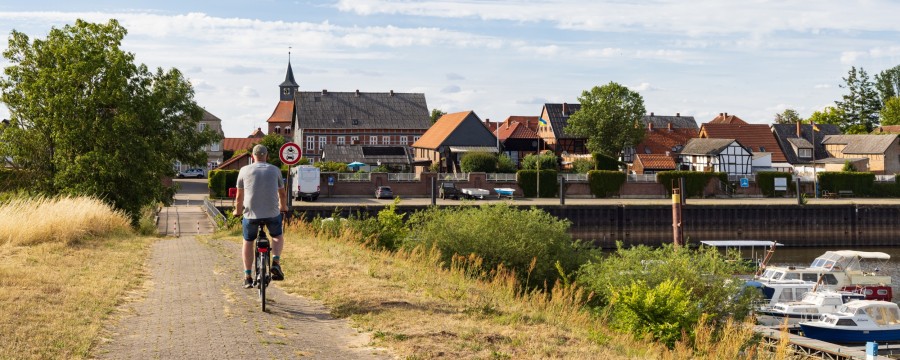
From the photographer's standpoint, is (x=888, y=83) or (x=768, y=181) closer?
(x=768, y=181)

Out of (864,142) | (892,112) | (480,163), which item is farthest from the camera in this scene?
(892,112)

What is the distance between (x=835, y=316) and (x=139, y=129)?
26835 millimetres

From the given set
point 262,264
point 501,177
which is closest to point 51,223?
point 262,264

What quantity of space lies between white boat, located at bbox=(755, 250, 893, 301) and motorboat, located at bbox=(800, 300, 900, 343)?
5754mm

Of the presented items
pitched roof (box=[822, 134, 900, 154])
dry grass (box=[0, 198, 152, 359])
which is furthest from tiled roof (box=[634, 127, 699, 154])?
dry grass (box=[0, 198, 152, 359])

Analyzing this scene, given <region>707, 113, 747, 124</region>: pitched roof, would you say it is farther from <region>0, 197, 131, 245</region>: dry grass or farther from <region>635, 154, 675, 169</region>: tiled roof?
<region>0, 197, 131, 245</region>: dry grass

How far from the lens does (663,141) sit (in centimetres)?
9850

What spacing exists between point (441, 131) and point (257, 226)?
86600 mm

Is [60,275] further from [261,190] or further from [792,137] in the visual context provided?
[792,137]

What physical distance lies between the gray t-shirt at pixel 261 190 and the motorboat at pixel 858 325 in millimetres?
21064

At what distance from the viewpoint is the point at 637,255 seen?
1939 centimetres

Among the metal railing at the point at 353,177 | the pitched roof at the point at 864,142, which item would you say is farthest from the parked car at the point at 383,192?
the pitched roof at the point at 864,142

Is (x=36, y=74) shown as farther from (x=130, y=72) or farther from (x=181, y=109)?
(x=181, y=109)

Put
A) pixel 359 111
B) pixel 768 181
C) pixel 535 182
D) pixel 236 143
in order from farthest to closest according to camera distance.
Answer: pixel 236 143 < pixel 359 111 < pixel 768 181 < pixel 535 182
